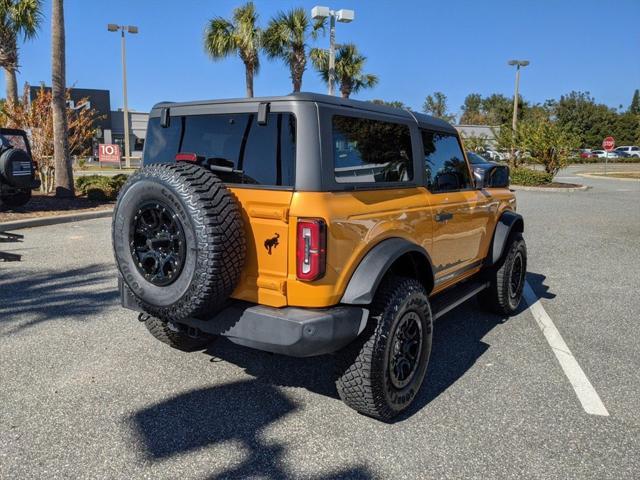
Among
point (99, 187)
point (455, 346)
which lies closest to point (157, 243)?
point (455, 346)

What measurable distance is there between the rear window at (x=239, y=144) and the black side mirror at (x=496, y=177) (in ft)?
7.74

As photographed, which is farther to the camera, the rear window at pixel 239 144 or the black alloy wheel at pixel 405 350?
the black alloy wheel at pixel 405 350

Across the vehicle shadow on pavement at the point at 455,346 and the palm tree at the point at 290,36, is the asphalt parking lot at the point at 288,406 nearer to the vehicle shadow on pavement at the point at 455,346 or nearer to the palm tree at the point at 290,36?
the vehicle shadow on pavement at the point at 455,346

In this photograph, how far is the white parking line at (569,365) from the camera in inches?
127

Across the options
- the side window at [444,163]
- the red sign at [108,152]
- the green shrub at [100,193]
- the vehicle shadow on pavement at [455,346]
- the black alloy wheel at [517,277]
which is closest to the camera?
the vehicle shadow on pavement at [455,346]

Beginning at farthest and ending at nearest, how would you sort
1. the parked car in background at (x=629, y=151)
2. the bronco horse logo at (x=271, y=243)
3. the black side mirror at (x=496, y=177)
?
the parked car in background at (x=629, y=151)
the black side mirror at (x=496, y=177)
the bronco horse logo at (x=271, y=243)

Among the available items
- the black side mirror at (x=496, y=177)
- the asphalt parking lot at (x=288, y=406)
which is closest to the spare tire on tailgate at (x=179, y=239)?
the asphalt parking lot at (x=288, y=406)

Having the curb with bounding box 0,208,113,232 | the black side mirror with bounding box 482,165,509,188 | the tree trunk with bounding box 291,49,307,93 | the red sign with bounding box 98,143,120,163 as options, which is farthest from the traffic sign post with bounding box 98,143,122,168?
the black side mirror with bounding box 482,165,509,188

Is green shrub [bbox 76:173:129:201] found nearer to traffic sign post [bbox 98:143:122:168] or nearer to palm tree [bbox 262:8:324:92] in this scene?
traffic sign post [bbox 98:143:122:168]

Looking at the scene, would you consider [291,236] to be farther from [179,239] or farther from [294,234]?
[179,239]

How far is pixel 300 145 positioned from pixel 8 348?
9.67ft

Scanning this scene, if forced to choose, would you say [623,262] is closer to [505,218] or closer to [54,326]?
[505,218]

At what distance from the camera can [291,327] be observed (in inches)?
101

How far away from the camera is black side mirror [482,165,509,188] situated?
4465mm
